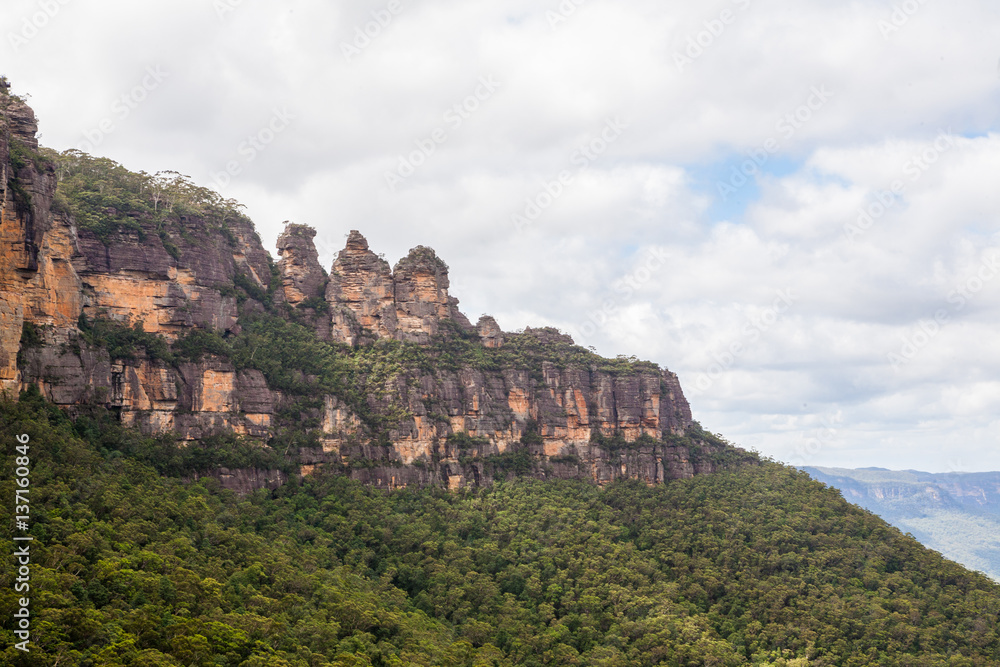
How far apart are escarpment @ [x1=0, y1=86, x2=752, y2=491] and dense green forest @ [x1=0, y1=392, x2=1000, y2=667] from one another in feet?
10.9

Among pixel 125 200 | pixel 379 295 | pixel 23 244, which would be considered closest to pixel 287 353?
pixel 379 295

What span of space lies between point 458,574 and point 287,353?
27.4m

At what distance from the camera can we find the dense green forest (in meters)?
37.4

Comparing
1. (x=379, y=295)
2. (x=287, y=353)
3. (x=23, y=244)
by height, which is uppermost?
(x=379, y=295)

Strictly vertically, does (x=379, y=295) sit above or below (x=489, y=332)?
above

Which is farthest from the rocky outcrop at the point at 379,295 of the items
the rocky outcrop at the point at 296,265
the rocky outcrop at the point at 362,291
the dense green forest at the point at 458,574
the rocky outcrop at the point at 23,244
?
the rocky outcrop at the point at 23,244

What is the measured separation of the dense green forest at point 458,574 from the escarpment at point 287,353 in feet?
10.9

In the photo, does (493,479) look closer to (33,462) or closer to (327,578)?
(327,578)

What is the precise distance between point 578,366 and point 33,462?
55.1 meters

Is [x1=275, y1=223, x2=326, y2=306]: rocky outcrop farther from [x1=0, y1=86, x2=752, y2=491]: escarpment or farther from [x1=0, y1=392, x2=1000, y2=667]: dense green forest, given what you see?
[x1=0, y1=392, x2=1000, y2=667]: dense green forest

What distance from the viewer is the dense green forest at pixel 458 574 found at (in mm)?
37438

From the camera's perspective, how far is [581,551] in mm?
66938

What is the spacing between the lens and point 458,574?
60469 mm

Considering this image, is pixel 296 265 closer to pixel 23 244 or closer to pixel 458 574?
pixel 23 244
